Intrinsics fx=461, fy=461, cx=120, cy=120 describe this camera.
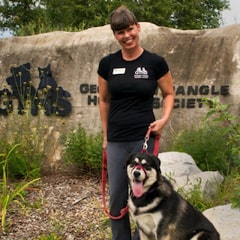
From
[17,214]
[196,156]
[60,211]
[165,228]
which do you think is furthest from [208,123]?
[165,228]

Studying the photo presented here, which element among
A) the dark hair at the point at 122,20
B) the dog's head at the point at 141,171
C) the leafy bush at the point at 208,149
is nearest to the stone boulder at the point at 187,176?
the leafy bush at the point at 208,149

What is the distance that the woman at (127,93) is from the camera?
11.0 feet

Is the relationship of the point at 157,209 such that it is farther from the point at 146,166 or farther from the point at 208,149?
the point at 208,149

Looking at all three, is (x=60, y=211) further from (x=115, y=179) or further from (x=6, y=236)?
(x=115, y=179)

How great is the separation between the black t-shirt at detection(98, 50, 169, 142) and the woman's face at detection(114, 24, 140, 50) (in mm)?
126

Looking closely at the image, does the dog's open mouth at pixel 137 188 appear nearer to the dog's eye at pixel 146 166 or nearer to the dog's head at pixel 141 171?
the dog's head at pixel 141 171

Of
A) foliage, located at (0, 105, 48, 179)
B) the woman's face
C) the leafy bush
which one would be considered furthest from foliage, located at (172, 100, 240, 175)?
the woman's face

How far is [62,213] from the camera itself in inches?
218

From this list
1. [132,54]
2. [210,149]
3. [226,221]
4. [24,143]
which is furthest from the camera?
[24,143]

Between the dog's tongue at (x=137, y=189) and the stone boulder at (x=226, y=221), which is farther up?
the dog's tongue at (x=137, y=189)

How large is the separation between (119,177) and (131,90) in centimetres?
71

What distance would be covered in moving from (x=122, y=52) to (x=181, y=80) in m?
3.65

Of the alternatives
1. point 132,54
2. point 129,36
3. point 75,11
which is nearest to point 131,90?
point 132,54

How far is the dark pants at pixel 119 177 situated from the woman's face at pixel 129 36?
0.73 m
